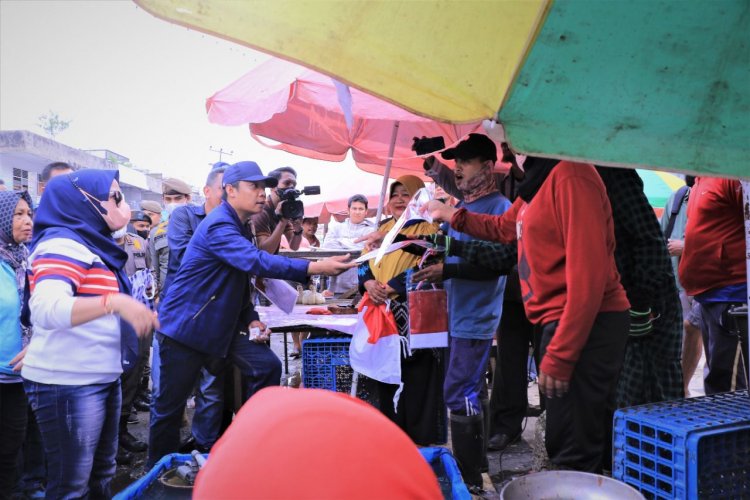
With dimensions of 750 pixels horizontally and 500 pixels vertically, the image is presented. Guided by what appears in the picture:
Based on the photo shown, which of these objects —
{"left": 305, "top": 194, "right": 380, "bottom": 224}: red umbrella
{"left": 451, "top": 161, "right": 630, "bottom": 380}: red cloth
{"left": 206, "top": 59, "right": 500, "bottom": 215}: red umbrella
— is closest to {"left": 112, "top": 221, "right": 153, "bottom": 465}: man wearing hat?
{"left": 206, "top": 59, "right": 500, "bottom": 215}: red umbrella

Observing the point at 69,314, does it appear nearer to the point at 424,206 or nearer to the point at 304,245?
the point at 424,206

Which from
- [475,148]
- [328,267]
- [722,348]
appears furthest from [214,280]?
[722,348]

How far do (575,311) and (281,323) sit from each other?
2.37m

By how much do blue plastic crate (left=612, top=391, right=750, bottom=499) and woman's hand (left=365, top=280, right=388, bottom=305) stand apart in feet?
6.10

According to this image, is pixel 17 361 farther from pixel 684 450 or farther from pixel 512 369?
pixel 512 369

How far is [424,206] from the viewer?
3268 millimetres

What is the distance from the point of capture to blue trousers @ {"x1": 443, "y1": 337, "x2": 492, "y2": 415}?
3.39 m

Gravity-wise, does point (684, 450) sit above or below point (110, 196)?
below

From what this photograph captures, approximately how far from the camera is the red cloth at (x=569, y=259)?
84.0 inches

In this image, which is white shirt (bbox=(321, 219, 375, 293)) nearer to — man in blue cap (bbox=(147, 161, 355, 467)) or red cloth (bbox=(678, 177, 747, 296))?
man in blue cap (bbox=(147, 161, 355, 467))

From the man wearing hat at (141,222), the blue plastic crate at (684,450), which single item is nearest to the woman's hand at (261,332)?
the blue plastic crate at (684,450)

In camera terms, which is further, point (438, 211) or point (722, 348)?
point (722, 348)

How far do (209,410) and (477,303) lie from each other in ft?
6.84

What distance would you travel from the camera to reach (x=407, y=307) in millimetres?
3762
